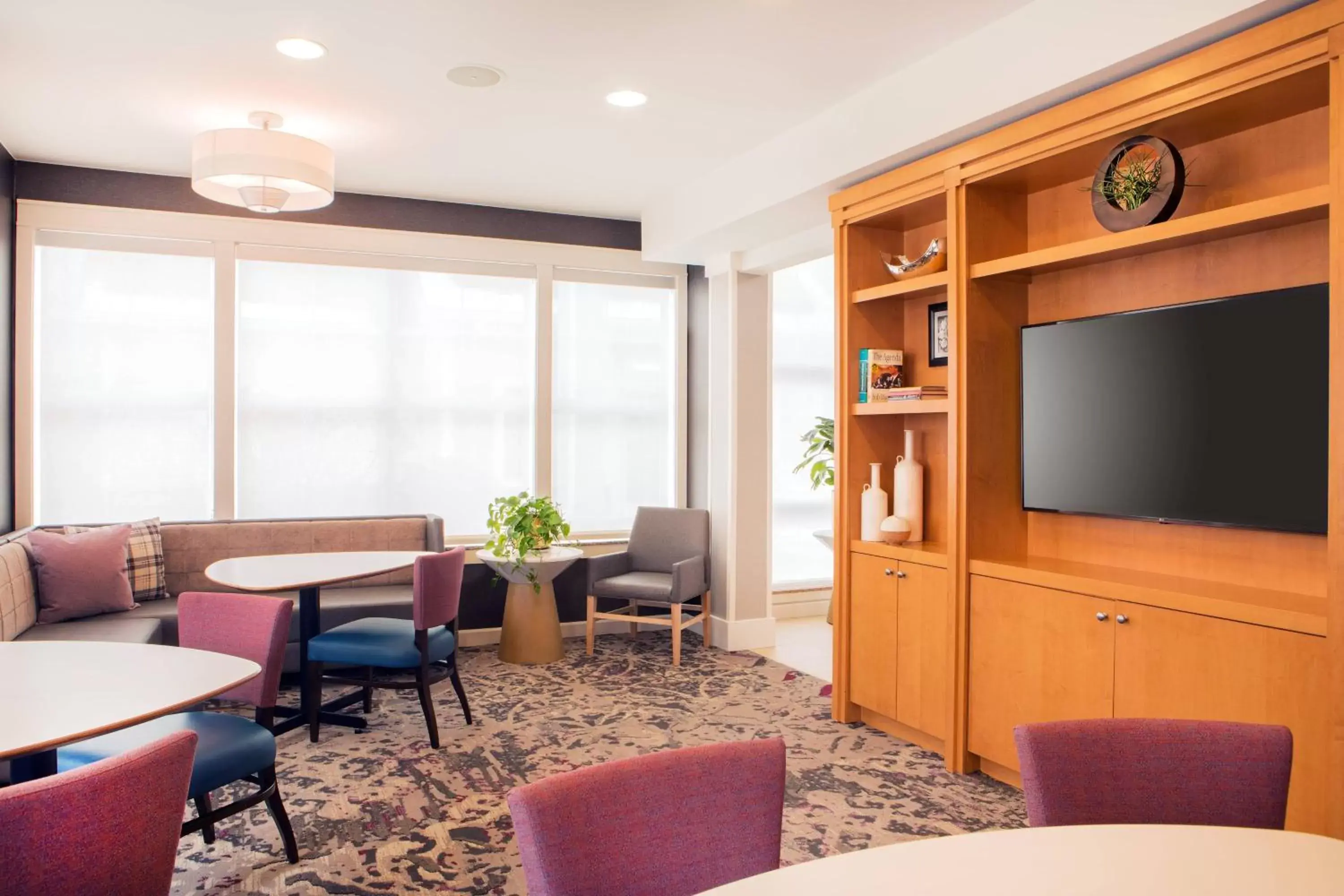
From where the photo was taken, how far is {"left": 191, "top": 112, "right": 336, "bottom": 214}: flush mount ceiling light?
377 cm

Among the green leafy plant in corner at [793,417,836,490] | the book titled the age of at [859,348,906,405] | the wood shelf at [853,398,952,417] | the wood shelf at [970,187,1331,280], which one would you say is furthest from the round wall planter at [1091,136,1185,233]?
the green leafy plant in corner at [793,417,836,490]

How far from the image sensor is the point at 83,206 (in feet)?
16.0

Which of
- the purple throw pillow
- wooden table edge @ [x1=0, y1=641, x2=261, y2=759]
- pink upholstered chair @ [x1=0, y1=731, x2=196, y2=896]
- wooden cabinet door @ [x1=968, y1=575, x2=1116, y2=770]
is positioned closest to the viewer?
pink upholstered chair @ [x1=0, y1=731, x2=196, y2=896]

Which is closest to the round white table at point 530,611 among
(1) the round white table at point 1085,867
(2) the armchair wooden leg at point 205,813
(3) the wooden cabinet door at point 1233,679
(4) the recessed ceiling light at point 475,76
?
(2) the armchair wooden leg at point 205,813

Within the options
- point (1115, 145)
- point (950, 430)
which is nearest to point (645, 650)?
point (950, 430)

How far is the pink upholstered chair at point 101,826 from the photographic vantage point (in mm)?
1359

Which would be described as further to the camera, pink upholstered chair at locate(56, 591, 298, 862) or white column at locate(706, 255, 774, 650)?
white column at locate(706, 255, 774, 650)

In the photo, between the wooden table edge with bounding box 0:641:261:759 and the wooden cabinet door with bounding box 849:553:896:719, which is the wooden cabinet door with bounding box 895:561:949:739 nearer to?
the wooden cabinet door with bounding box 849:553:896:719

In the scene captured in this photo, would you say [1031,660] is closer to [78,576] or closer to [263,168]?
[263,168]

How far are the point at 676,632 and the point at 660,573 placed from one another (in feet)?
1.97

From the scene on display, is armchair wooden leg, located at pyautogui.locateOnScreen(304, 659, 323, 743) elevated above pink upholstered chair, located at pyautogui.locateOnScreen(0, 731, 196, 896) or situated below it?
below

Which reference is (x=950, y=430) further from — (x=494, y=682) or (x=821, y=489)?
(x=821, y=489)

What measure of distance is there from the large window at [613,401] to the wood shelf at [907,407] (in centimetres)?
241

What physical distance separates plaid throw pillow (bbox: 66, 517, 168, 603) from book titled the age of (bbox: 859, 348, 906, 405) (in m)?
3.67
